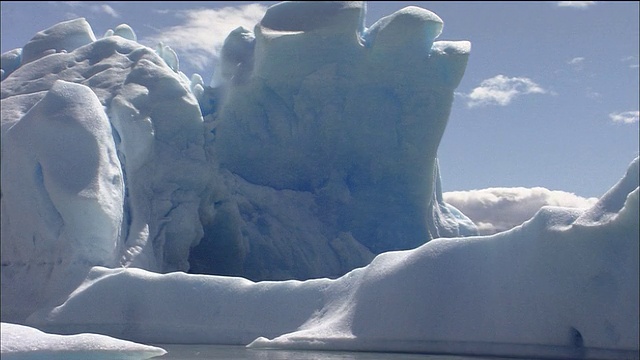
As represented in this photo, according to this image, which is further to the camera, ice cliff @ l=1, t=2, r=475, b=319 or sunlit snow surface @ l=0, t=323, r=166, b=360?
ice cliff @ l=1, t=2, r=475, b=319

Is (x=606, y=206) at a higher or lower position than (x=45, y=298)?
higher

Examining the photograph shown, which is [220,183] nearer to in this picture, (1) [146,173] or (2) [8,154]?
(1) [146,173]

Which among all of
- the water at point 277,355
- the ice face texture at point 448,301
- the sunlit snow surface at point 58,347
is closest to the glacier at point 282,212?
the ice face texture at point 448,301

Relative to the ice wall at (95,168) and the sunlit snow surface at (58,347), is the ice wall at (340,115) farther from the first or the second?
the sunlit snow surface at (58,347)

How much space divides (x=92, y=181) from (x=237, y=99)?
19.1 ft

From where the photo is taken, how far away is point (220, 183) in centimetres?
1520

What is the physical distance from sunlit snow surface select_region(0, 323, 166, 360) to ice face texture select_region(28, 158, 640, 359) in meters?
2.01

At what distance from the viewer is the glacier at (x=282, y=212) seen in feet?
24.9

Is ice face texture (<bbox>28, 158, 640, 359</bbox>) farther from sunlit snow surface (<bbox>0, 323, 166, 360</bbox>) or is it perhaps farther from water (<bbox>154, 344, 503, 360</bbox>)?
sunlit snow surface (<bbox>0, 323, 166, 360</bbox>)

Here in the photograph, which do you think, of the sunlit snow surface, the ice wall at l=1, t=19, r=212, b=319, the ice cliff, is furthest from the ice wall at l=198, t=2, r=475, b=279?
the sunlit snow surface

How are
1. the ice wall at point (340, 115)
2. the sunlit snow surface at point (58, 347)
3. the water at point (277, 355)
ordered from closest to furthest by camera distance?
the sunlit snow surface at point (58, 347), the water at point (277, 355), the ice wall at point (340, 115)

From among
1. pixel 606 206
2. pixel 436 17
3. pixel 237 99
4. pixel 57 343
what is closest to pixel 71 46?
pixel 237 99

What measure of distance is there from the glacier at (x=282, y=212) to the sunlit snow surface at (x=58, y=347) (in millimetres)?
2024

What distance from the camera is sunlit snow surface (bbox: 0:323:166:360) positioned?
671cm
